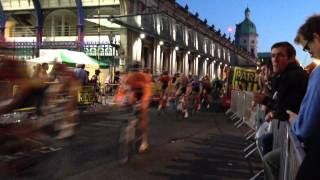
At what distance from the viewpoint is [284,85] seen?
20.8 feet

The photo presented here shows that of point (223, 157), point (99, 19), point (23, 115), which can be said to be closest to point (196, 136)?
point (223, 157)

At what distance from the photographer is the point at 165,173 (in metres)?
8.41

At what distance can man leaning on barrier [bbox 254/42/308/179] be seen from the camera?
5.91m

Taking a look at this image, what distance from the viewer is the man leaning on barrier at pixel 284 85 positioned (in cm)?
591

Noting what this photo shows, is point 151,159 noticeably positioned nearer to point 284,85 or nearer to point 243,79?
point 284,85

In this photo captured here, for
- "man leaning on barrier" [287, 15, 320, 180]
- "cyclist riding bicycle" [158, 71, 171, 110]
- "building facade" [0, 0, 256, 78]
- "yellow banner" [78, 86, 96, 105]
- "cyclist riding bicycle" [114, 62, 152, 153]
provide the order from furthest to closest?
"building facade" [0, 0, 256, 78] < "cyclist riding bicycle" [158, 71, 171, 110] < "yellow banner" [78, 86, 96, 105] < "cyclist riding bicycle" [114, 62, 152, 153] < "man leaning on barrier" [287, 15, 320, 180]

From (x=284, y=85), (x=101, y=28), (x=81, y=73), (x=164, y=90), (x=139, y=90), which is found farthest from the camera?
(x=101, y=28)

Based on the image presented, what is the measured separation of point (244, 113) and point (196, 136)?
137 inches

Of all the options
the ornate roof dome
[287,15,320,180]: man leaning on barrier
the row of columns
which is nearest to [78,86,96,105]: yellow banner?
[287,15,320,180]: man leaning on barrier

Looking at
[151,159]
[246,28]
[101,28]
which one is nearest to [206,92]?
[101,28]

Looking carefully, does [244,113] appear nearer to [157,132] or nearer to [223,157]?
[157,132]

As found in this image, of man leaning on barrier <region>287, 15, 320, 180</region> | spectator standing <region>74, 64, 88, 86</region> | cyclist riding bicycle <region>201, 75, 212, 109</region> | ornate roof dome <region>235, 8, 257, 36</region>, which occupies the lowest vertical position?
cyclist riding bicycle <region>201, 75, 212, 109</region>

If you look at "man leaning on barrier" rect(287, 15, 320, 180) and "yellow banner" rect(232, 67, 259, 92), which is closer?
"man leaning on barrier" rect(287, 15, 320, 180)

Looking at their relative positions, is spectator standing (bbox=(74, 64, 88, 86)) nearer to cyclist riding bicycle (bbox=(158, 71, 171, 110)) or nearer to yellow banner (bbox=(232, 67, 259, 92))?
cyclist riding bicycle (bbox=(158, 71, 171, 110))
